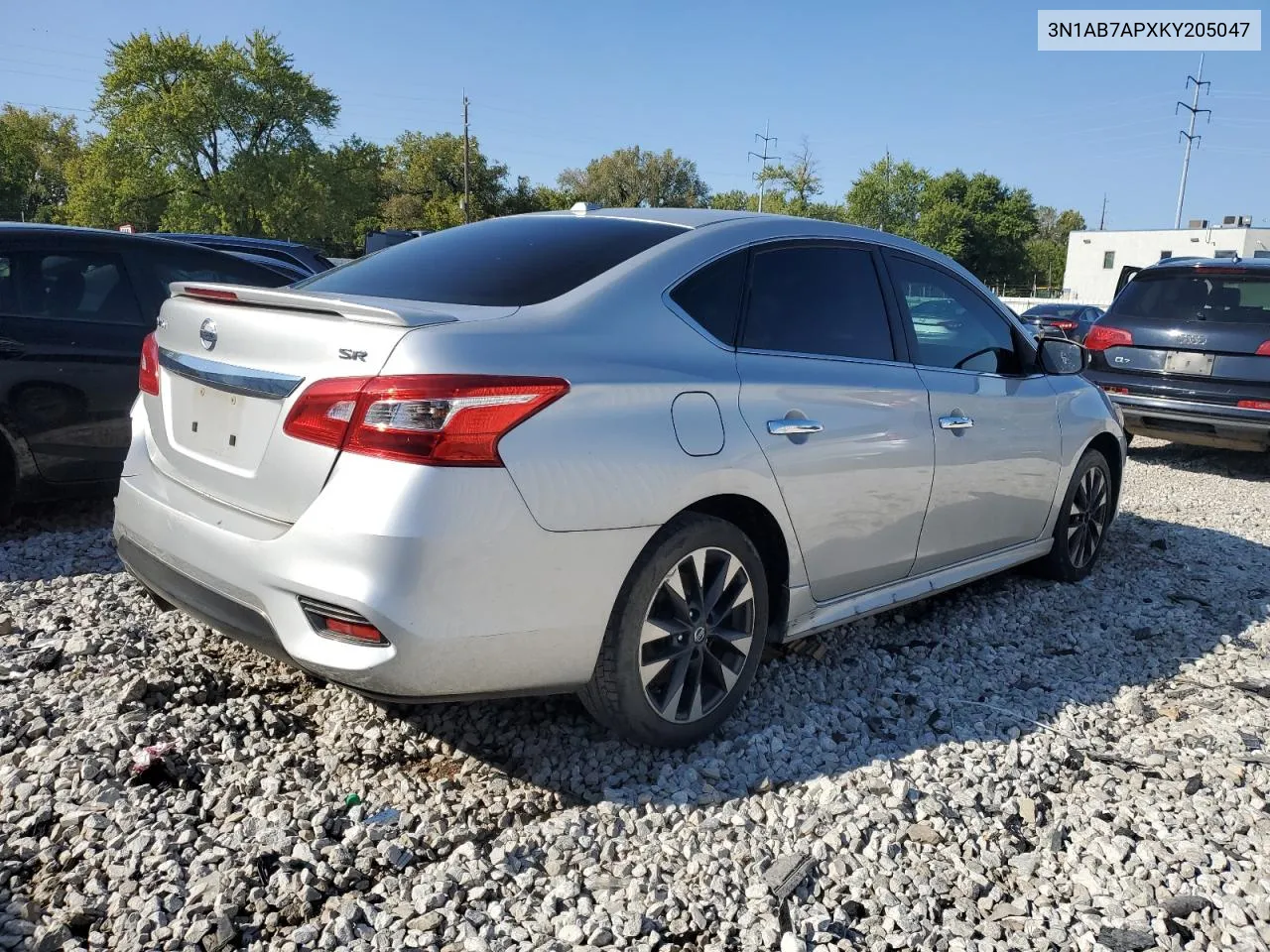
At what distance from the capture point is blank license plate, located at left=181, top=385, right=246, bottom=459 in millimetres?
2652

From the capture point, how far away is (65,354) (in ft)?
15.8

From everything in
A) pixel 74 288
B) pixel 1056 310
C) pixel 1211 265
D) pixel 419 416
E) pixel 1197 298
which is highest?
pixel 1056 310

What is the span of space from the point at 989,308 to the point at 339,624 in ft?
10.8

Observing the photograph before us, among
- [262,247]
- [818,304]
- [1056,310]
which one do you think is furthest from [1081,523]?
[1056,310]

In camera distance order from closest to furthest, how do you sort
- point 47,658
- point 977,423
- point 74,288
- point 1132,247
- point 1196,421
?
point 47,658 < point 977,423 < point 74,288 < point 1196,421 < point 1132,247

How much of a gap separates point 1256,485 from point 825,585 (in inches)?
260

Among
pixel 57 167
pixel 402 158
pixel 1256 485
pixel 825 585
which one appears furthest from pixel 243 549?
pixel 57 167

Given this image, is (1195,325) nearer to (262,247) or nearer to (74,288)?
(74,288)

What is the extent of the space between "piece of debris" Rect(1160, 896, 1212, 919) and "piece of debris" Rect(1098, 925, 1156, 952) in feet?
0.44

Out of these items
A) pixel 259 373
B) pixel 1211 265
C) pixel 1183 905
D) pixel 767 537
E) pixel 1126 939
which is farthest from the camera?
pixel 1211 265

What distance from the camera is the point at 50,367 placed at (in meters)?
4.77

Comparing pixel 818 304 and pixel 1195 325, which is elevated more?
pixel 1195 325

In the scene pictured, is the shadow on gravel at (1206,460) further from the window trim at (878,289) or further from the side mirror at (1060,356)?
the window trim at (878,289)

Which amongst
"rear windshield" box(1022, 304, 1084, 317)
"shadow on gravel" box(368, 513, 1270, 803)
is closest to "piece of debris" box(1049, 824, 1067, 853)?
"shadow on gravel" box(368, 513, 1270, 803)
